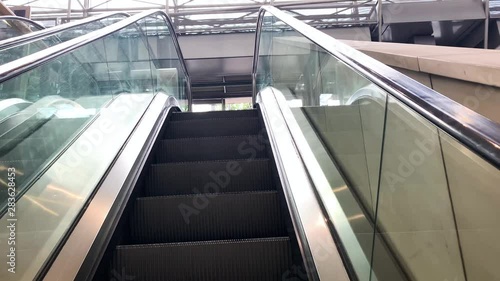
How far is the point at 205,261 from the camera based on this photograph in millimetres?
2152

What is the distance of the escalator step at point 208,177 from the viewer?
9.91ft

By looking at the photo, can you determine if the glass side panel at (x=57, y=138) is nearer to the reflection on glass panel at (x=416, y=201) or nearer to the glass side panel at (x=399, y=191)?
the glass side panel at (x=399, y=191)

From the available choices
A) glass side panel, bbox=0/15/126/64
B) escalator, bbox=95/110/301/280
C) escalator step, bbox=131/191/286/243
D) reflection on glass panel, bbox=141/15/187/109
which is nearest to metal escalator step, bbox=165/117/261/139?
escalator, bbox=95/110/301/280

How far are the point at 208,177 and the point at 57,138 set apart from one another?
1.04m

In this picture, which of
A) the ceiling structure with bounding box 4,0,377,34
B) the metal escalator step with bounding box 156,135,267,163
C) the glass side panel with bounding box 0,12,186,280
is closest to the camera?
the glass side panel with bounding box 0,12,186,280

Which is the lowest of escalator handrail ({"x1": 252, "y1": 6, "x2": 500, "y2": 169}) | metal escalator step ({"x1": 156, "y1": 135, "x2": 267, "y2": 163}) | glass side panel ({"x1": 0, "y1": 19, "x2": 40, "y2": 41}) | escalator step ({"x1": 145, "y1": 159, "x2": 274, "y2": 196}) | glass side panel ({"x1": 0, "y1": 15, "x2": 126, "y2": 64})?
escalator step ({"x1": 145, "y1": 159, "x2": 274, "y2": 196})

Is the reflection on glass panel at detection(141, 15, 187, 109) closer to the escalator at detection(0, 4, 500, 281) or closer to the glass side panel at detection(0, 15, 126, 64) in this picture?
the escalator at detection(0, 4, 500, 281)

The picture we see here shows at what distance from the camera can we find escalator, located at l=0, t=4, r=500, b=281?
134cm

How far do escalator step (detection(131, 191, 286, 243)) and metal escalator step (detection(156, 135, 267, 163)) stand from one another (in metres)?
0.96

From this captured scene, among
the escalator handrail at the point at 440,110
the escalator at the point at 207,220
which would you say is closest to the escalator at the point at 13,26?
the escalator at the point at 207,220

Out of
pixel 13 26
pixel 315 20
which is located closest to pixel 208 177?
pixel 13 26

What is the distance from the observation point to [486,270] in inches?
45.9

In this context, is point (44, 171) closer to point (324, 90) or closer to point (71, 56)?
point (71, 56)

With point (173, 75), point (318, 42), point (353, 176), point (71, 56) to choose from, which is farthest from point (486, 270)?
point (173, 75)
